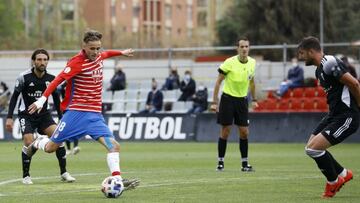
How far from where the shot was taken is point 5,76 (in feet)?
145

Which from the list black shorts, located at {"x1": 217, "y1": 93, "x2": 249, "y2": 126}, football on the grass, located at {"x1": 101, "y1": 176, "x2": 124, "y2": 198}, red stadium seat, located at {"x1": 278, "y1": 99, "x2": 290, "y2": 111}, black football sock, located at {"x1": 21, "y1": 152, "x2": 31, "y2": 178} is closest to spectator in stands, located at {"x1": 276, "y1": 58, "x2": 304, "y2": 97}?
red stadium seat, located at {"x1": 278, "y1": 99, "x2": 290, "y2": 111}

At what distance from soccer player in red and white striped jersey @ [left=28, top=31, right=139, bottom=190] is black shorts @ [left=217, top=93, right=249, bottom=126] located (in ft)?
16.1

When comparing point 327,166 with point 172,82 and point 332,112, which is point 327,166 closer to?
point 332,112

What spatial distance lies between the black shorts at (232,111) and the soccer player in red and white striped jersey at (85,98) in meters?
4.90

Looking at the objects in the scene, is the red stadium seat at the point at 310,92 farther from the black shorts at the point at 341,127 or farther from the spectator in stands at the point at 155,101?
the black shorts at the point at 341,127

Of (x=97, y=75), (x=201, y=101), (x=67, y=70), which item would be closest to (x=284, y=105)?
(x=201, y=101)

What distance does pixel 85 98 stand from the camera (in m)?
14.7

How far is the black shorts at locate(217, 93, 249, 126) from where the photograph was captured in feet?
63.3

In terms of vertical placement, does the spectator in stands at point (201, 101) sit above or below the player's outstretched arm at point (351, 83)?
below

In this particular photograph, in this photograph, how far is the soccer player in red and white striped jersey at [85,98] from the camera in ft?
47.4

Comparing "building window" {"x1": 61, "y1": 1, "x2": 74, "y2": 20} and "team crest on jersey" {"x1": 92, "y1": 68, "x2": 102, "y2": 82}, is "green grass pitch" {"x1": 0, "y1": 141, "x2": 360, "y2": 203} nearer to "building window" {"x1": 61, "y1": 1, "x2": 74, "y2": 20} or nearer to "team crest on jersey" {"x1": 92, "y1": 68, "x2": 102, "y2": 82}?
"team crest on jersey" {"x1": 92, "y1": 68, "x2": 102, "y2": 82}

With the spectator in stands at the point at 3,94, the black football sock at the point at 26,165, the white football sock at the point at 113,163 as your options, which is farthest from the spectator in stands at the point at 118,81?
the white football sock at the point at 113,163

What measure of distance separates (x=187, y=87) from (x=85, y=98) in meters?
23.1

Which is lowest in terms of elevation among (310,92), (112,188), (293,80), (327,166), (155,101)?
(155,101)
